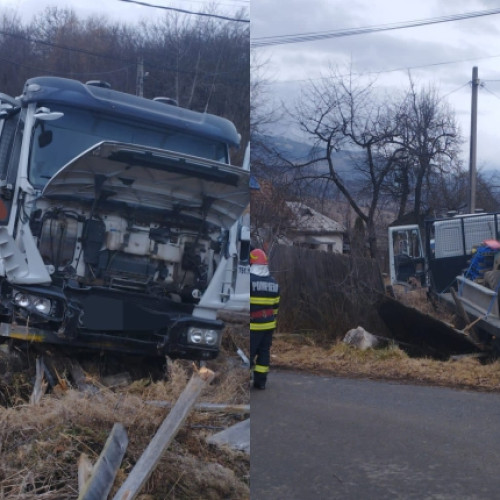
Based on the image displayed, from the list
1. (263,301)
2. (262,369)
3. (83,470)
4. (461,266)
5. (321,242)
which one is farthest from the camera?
(461,266)

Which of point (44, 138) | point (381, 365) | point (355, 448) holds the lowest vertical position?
point (355, 448)

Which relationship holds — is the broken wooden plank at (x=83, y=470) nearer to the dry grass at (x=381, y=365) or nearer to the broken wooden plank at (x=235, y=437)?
the broken wooden plank at (x=235, y=437)

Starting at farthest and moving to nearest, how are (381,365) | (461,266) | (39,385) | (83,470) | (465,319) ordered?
(465,319)
(461,266)
(381,365)
(39,385)
(83,470)

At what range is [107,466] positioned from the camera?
5.46ft

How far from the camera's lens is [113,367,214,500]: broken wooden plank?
163 cm

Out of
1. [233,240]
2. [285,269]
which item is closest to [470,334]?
[285,269]

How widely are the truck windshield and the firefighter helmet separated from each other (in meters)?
0.24

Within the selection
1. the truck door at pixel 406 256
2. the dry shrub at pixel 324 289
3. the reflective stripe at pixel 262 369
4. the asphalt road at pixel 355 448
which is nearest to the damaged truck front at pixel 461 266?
the truck door at pixel 406 256

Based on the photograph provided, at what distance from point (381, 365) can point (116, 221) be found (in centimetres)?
260

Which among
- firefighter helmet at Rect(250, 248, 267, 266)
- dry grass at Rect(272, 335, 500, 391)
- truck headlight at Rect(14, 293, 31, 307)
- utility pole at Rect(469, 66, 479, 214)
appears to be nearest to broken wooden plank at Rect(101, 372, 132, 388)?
truck headlight at Rect(14, 293, 31, 307)

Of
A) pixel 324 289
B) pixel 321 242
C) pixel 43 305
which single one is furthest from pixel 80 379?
pixel 324 289

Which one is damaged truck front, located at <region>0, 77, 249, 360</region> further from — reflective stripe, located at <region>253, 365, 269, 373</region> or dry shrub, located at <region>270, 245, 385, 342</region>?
dry shrub, located at <region>270, 245, 385, 342</region>

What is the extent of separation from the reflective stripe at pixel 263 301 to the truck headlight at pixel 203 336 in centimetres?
13

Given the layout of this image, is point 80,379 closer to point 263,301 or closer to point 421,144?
point 263,301
